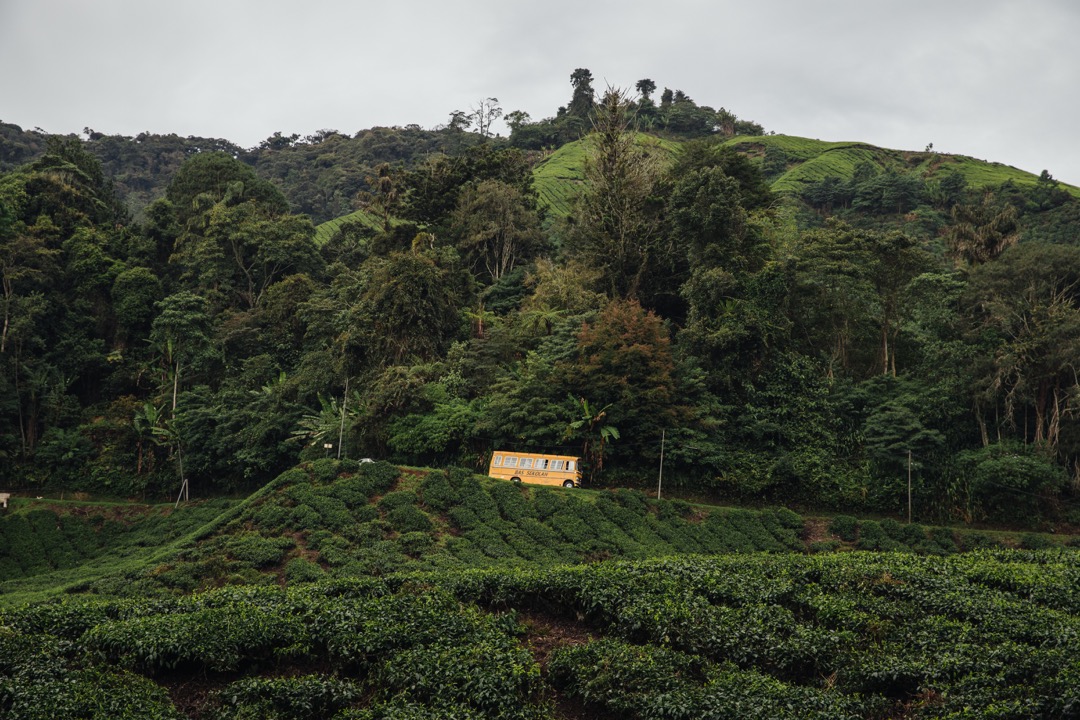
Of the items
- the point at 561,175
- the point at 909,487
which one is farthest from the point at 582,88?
the point at 909,487

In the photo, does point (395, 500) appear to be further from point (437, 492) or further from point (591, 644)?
point (591, 644)

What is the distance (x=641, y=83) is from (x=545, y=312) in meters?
62.4

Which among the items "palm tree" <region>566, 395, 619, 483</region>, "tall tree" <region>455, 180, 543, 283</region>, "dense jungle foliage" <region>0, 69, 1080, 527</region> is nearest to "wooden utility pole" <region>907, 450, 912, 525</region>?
"dense jungle foliage" <region>0, 69, 1080, 527</region>

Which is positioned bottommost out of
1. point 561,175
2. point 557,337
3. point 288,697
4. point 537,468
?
point 288,697

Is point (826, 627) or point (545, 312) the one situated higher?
point (545, 312)

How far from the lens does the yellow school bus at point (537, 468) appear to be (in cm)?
2588

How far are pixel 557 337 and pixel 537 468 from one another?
5.48 metres

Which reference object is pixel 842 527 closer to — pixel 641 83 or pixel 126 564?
pixel 126 564

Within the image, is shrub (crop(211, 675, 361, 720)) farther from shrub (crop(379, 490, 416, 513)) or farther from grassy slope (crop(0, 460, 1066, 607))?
shrub (crop(379, 490, 416, 513))

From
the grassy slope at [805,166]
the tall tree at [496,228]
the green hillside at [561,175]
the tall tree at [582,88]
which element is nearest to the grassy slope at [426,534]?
the tall tree at [496,228]

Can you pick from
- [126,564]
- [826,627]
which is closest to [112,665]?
[826,627]

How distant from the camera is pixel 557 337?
29688mm

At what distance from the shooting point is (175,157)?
329ft

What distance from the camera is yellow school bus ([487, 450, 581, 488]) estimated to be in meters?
25.9
